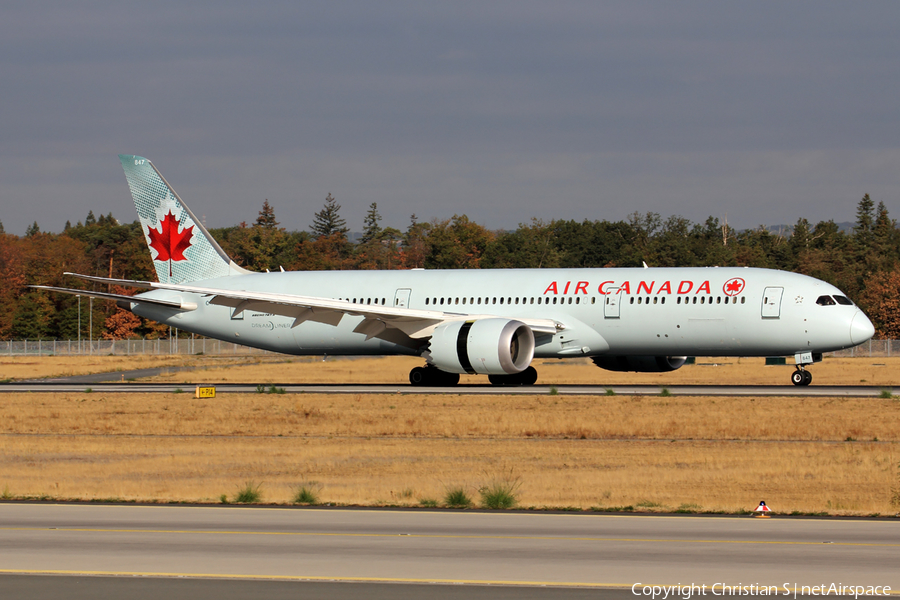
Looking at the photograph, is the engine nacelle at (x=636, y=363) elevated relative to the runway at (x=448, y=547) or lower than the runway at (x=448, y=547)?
elevated

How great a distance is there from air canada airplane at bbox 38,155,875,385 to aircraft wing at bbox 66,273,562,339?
0.15 ft

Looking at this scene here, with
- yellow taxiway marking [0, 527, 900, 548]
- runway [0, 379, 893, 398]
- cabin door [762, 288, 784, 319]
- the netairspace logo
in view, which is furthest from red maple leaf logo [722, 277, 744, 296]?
the netairspace logo

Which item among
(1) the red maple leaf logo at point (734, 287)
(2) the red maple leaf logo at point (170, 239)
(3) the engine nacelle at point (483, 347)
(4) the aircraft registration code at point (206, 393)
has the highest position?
(2) the red maple leaf logo at point (170, 239)

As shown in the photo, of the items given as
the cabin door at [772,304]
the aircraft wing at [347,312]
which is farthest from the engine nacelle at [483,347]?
the cabin door at [772,304]

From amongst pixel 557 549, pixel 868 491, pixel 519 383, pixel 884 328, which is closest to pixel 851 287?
pixel 884 328

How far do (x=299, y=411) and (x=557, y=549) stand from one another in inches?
715

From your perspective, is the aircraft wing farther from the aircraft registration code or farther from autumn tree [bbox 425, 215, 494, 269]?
autumn tree [bbox 425, 215, 494, 269]

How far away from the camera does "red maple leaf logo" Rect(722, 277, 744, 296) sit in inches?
1342

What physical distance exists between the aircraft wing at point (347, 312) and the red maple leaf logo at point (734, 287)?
5415 millimetres

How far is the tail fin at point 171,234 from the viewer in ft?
143

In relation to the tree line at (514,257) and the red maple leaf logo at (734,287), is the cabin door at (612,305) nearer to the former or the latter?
the red maple leaf logo at (734,287)

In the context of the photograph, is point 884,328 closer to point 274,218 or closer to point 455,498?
point 455,498

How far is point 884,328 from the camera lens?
99188 millimetres

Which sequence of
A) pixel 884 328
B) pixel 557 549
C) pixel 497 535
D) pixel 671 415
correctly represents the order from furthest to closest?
pixel 884 328, pixel 671 415, pixel 497 535, pixel 557 549
